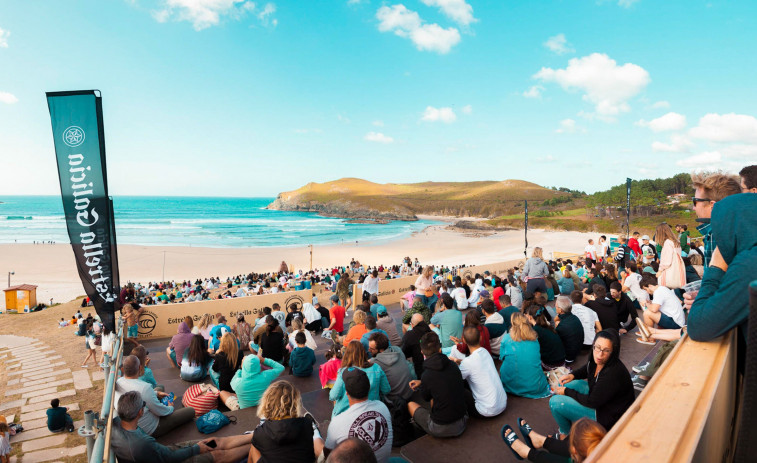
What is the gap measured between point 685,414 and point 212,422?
4.70 m

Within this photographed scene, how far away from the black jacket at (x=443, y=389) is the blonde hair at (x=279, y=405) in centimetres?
138

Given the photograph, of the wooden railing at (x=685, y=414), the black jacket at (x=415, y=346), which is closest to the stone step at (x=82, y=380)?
the black jacket at (x=415, y=346)

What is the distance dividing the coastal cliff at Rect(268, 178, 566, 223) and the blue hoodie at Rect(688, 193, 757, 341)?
101340 mm

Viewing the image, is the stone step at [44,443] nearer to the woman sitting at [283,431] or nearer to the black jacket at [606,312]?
the woman sitting at [283,431]

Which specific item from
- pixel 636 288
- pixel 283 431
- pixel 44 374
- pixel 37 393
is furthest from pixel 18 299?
pixel 636 288

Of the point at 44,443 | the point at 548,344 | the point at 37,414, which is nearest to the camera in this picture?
the point at 548,344

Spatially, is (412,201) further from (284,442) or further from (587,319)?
(284,442)

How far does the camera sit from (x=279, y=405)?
295 centimetres

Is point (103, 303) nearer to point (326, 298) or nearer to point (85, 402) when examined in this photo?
point (85, 402)

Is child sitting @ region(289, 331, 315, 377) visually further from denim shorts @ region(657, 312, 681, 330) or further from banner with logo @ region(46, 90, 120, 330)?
denim shorts @ region(657, 312, 681, 330)

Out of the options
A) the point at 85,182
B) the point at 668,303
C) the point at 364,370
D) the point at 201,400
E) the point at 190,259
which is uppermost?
the point at 85,182

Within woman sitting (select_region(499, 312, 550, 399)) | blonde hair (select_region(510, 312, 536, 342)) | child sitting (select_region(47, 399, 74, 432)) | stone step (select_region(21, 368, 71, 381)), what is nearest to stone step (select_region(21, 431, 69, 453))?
child sitting (select_region(47, 399, 74, 432))

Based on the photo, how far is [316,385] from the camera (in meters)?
5.94

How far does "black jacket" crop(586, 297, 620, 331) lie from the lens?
6.33 meters
